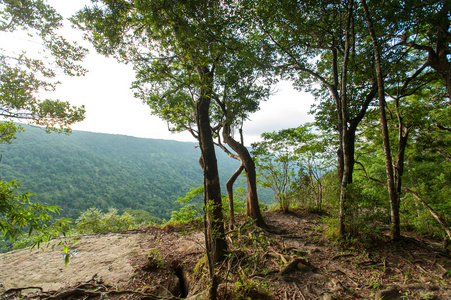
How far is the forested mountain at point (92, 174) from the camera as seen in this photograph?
29797mm

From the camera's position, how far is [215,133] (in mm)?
7340

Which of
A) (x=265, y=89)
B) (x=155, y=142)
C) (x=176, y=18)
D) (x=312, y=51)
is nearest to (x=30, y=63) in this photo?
(x=176, y=18)

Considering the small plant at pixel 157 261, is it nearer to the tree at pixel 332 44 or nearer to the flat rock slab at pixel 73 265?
the flat rock slab at pixel 73 265

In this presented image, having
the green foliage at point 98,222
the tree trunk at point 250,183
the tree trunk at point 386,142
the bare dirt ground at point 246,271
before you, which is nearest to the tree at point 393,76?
the tree trunk at point 386,142

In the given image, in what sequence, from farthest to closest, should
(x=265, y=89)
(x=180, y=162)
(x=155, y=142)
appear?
(x=155, y=142) < (x=180, y=162) < (x=265, y=89)

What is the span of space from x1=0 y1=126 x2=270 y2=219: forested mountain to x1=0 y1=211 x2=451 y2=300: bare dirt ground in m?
26.1

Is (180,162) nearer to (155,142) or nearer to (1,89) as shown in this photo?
(155,142)

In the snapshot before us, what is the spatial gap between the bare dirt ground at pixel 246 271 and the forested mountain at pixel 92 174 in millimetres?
26065

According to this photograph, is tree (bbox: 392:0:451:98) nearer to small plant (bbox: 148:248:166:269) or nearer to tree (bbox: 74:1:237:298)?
tree (bbox: 74:1:237:298)

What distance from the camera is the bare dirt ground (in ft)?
9.14

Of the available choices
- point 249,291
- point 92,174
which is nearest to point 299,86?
point 249,291

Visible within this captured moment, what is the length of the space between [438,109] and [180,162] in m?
60.6

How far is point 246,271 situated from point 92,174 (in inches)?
1926

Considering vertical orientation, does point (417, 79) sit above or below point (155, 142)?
below
